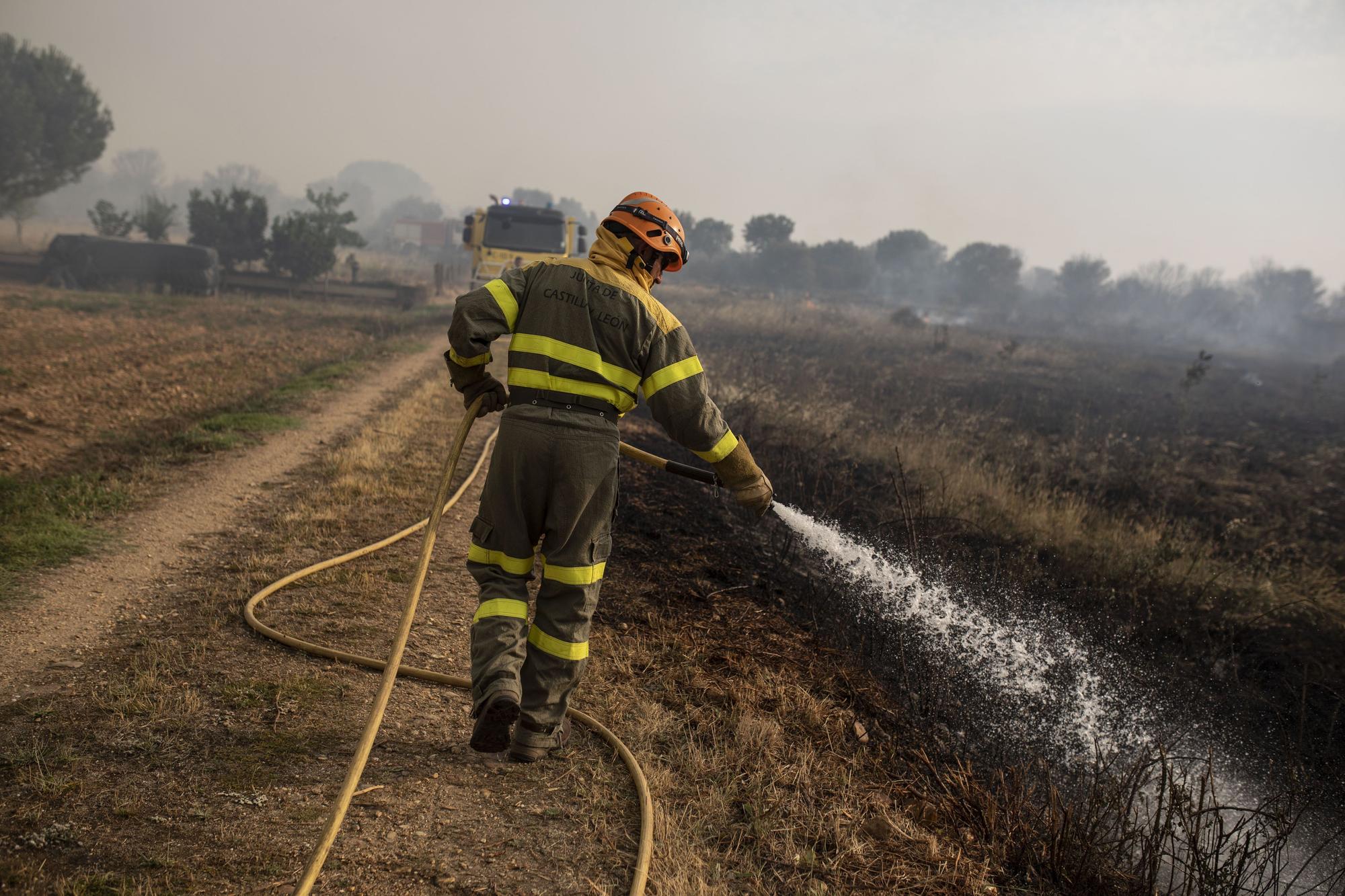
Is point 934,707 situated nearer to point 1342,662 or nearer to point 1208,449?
point 1342,662

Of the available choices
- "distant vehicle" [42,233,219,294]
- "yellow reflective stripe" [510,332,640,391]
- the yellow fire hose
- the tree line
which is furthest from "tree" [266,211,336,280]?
the tree line

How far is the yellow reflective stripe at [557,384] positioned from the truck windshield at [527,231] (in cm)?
1604

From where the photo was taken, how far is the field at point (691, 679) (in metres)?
2.57

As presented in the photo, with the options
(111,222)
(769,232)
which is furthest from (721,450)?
(769,232)

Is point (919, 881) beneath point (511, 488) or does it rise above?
beneath

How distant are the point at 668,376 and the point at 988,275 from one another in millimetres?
66456

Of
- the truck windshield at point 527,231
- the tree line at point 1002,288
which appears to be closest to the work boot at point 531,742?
the truck windshield at point 527,231

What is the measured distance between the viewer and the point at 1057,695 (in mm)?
4836

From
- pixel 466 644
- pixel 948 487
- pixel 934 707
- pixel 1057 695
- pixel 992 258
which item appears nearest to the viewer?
pixel 466 644

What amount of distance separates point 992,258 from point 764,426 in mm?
60651

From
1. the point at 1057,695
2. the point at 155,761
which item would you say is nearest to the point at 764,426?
the point at 1057,695

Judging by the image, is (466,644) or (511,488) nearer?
(511,488)

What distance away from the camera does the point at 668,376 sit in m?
2.93

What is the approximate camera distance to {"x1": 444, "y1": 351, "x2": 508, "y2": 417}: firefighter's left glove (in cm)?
314
